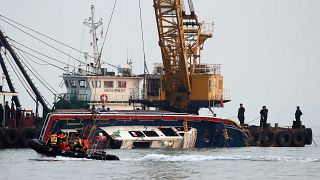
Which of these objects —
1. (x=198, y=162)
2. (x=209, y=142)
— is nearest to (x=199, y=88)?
(x=209, y=142)

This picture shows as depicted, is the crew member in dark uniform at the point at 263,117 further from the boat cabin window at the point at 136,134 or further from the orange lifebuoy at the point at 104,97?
the boat cabin window at the point at 136,134

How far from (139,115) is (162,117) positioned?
168 cm

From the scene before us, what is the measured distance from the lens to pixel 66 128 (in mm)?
77062

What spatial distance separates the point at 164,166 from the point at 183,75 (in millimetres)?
27950

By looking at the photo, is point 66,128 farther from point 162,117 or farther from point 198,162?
point 198,162

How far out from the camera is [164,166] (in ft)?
211

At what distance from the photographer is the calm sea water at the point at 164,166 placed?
59.2 meters

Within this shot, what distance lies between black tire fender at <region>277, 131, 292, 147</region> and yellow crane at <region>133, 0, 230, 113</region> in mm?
5023

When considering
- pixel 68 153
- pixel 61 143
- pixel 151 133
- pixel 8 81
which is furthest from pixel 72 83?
pixel 68 153

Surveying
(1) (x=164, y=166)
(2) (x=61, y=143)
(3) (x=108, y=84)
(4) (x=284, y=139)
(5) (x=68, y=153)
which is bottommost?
(1) (x=164, y=166)

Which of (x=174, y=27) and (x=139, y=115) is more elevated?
(x=174, y=27)

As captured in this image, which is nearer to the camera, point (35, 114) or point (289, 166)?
point (289, 166)

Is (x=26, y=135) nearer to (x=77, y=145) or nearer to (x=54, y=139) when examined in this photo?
(x=54, y=139)

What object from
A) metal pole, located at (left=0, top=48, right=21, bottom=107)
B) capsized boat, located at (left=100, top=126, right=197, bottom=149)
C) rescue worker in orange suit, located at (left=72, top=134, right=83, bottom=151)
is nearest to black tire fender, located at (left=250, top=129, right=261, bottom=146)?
capsized boat, located at (left=100, top=126, right=197, bottom=149)
